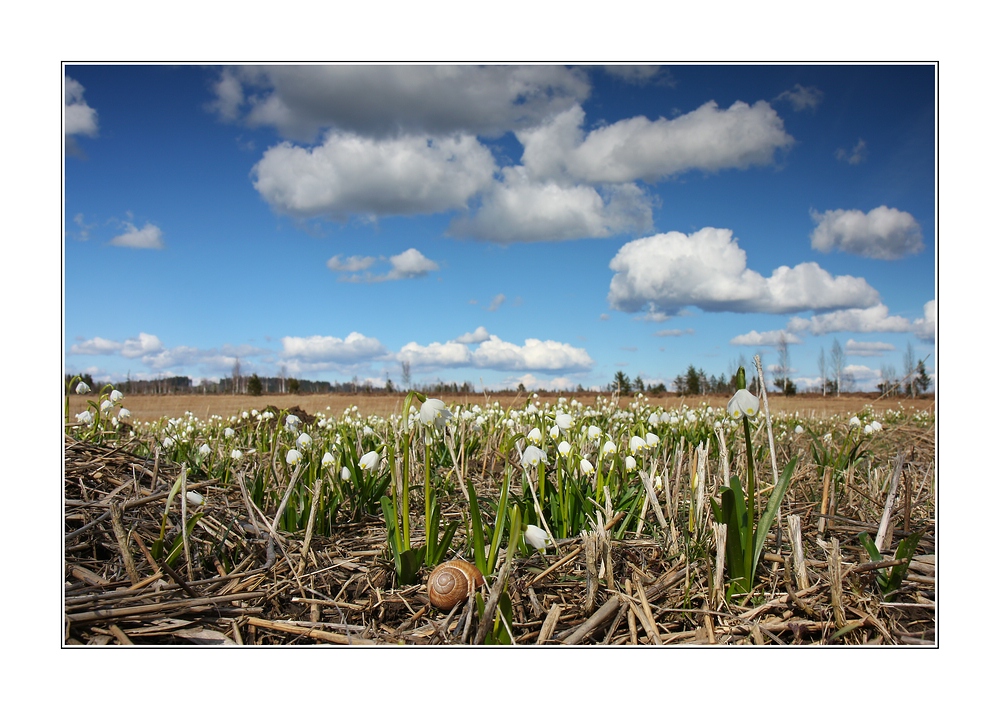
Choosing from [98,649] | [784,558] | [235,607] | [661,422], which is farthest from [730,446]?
[98,649]

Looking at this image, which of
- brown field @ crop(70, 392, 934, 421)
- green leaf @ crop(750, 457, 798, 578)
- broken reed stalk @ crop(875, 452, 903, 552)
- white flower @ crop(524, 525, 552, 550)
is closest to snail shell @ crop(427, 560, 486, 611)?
white flower @ crop(524, 525, 552, 550)

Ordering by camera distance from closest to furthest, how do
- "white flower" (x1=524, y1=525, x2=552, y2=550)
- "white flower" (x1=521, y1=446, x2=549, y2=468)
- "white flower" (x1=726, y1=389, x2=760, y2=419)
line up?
"white flower" (x1=726, y1=389, x2=760, y2=419)
"white flower" (x1=524, y1=525, x2=552, y2=550)
"white flower" (x1=521, y1=446, x2=549, y2=468)

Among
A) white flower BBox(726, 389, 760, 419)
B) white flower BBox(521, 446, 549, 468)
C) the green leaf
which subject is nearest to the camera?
white flower BBox(726, 389, 760, 419)

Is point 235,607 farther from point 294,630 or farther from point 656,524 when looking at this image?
point 656,524

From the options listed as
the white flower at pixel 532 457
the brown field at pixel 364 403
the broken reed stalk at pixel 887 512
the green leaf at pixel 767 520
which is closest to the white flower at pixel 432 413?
the white flower at pixel 532 457

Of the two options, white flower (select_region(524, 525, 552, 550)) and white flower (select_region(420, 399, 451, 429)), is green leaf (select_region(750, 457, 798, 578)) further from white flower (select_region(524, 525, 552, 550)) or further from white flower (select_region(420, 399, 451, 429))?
white flower (select_region(420, 399, 451, 429))

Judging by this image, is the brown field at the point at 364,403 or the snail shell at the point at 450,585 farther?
the brown field at the point at 364,403

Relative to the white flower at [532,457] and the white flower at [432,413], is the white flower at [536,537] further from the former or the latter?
the white flower at [432,413]
